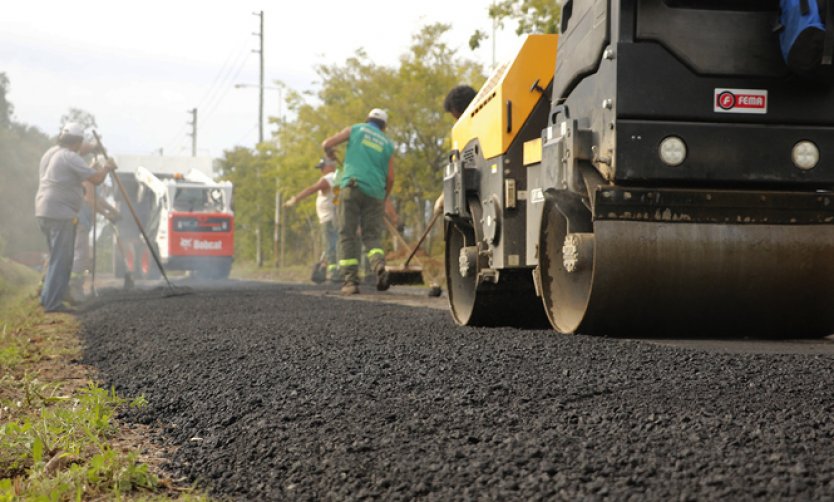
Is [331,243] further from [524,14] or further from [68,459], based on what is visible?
[68,459]

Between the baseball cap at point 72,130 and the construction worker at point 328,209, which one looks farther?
the construction worker at point 328,209

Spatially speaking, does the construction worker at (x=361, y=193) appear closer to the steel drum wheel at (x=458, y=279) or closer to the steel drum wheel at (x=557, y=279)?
the steel drum wheel at (x=458, y=279)

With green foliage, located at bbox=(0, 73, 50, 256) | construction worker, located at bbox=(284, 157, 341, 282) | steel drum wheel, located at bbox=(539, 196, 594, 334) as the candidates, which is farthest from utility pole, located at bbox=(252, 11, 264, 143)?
steel drum wheel, located at bbox=(539, 196, 594, 334)

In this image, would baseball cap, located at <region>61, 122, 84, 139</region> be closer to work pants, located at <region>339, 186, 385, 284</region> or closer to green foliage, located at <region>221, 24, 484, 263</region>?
work pants, located at <region>339, 186, 385, 284</region>

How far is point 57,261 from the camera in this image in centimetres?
1012

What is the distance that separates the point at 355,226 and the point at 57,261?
3262mm

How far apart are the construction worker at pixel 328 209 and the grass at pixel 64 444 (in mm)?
9130

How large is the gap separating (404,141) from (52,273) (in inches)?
436

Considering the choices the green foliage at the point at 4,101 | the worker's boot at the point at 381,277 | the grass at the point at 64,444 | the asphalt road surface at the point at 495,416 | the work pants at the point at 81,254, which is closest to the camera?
the asphalt road surface at the point at 495,416

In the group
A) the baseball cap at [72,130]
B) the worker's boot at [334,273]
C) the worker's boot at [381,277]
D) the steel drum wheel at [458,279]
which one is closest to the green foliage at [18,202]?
the worker's boot at [334,273]

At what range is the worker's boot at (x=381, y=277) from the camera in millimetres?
10031

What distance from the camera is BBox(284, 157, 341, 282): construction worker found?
1458cm

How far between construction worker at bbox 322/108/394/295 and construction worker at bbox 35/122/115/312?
2.79m

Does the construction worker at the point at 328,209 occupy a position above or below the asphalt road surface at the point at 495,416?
above
